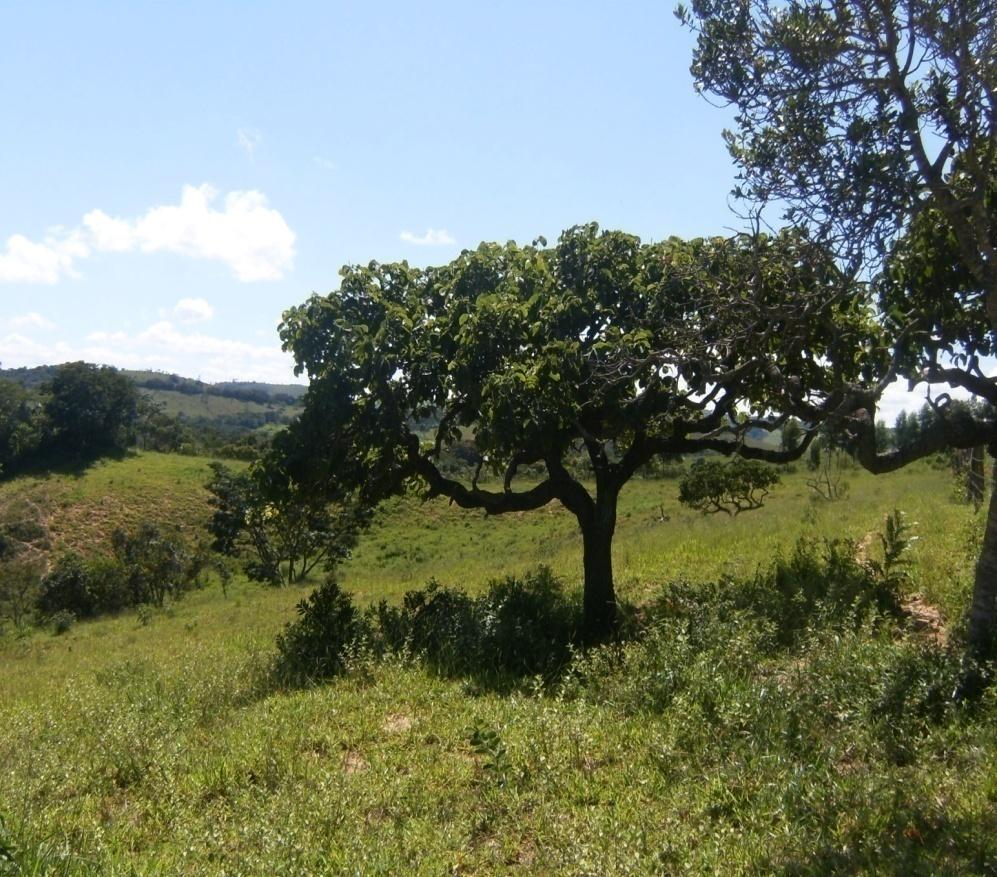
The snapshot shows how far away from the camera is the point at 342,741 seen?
707 cm

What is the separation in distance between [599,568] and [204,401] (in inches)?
6646

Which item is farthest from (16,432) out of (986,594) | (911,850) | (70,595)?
(911,850)

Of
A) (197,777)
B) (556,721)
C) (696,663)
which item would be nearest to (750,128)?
(696,663)

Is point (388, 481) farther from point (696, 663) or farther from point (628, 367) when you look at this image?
point (696, 663)

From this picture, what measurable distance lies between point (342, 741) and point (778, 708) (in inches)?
147

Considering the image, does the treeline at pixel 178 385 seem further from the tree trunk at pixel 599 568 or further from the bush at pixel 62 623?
the tree trunk at pixel 599 568

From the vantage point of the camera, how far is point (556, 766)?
5.99 m

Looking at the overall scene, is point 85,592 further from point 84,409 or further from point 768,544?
point 768,544

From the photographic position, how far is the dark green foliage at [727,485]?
32656 mm

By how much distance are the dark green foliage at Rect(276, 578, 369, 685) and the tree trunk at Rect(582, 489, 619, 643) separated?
3.04 metres

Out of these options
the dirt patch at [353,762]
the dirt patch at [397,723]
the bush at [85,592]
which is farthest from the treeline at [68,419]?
the dirt patch at [353,762]

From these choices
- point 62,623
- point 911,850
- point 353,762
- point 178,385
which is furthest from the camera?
point 178,385

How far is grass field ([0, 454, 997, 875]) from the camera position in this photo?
471cm

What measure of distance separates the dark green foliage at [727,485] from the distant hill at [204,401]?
352 feet
